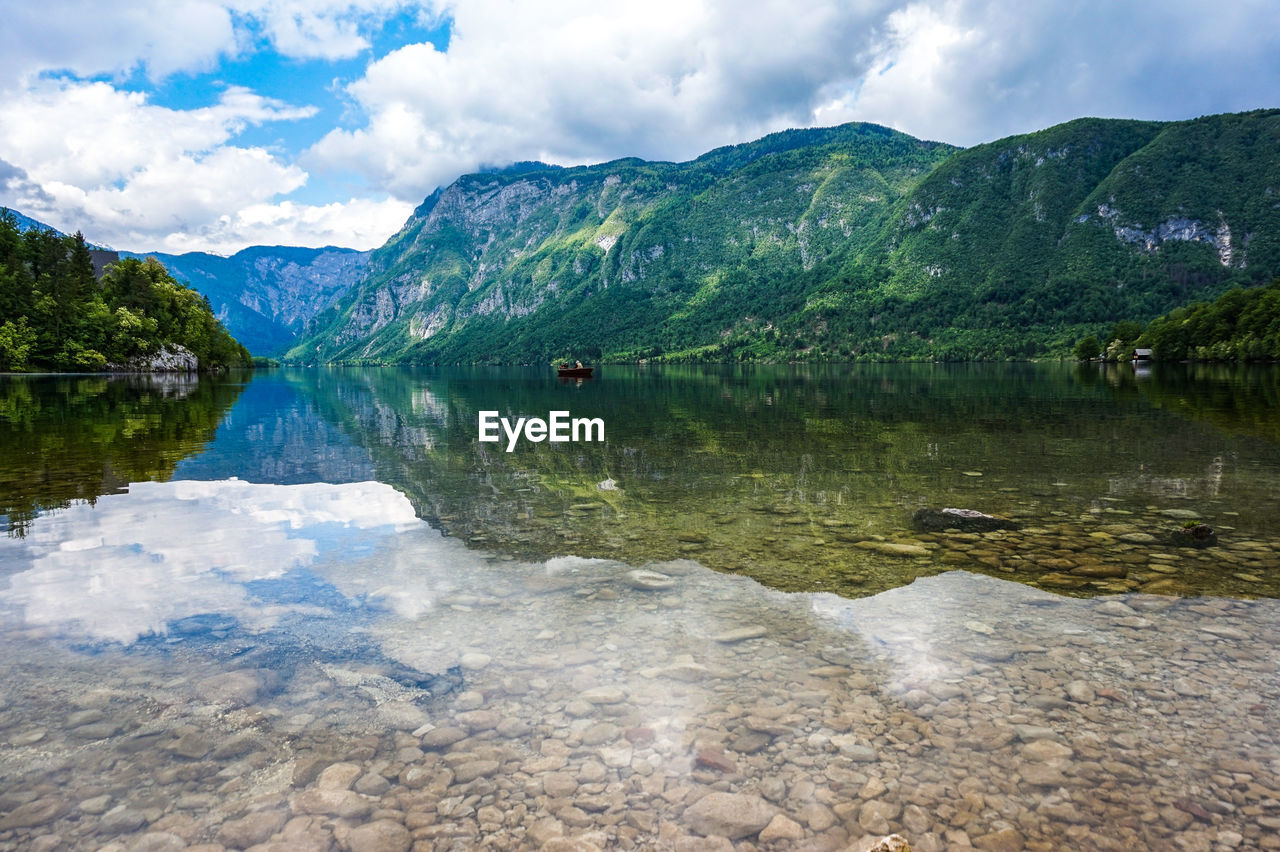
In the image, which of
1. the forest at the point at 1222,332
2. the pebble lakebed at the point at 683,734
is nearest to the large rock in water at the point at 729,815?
the pebble lakebed at the point at 683,734

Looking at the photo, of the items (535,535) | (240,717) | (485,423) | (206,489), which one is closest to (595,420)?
(485,423)

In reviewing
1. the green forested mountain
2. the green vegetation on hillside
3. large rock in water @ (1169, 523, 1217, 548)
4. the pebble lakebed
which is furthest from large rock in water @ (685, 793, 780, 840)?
the green forested mountain

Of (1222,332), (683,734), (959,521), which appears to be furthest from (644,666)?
(1222,332)

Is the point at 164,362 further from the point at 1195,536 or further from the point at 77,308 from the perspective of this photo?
the point at 1195,536

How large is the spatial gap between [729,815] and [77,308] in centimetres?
13340

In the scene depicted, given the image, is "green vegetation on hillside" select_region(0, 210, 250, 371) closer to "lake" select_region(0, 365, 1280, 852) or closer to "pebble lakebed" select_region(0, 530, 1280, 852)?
"lake" select_region(0, 365, 1280, 852)

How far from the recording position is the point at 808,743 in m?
5.75

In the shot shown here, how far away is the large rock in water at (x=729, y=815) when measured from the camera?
476cm

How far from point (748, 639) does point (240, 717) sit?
5.35 metres

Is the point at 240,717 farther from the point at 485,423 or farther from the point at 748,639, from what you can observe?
the point at 485,423

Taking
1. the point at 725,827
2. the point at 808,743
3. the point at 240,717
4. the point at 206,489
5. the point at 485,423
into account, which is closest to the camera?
the point at 725,827

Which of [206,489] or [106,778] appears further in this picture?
[206,489]

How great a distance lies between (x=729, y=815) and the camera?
16.1 feet

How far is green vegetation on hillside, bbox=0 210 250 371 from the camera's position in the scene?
97062mm
